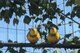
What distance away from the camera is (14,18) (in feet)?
6.26

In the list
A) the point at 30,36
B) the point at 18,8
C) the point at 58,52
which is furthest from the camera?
the point at 18,8

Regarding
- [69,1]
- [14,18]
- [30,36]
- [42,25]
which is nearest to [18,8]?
[14,18]

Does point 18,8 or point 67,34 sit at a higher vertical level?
point 18,8

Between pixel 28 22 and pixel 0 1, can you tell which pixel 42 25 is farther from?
pixel 0 1

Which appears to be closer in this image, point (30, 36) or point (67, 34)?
point (30, 36)

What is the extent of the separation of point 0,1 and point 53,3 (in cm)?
35

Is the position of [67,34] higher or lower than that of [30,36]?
lower

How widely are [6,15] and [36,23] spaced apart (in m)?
0.22

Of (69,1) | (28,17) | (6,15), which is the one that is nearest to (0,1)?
(6,15)

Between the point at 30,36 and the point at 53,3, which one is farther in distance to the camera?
the point at 53,3

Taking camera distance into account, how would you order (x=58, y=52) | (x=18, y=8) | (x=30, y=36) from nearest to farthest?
1. (x=30, y=36)
2. (x=58, y=52)
3. (x=18, y=8)

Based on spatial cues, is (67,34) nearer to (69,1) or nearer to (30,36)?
(69,1)

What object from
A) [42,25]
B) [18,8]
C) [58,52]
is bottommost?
[58,52]

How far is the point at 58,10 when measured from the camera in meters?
1.85
